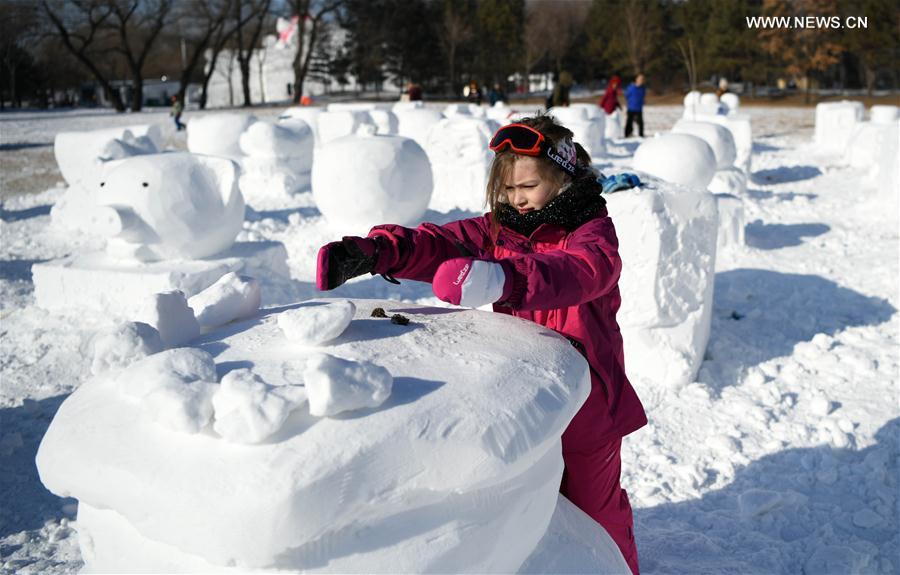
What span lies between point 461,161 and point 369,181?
280 centimetres

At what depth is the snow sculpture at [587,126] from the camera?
1355 centimetres

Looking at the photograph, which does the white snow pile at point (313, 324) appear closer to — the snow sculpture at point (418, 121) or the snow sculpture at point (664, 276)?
the snow sculpture at point (664, 276)

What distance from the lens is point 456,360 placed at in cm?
160

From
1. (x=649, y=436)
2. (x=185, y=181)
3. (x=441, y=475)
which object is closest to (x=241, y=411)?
(x=441, y=475)

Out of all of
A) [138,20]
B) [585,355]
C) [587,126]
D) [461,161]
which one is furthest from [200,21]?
[585,355]

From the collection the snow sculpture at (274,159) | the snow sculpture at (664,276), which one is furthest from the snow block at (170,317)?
the snow sculpture at (274,159)

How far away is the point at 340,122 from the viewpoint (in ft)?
42.9

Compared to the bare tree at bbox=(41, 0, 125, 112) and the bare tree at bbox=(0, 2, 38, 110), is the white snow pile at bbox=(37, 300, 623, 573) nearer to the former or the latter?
the bare tree at bbox=(41, 0, 125, 112)

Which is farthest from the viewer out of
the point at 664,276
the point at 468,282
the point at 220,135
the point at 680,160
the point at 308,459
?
the point at 220,135

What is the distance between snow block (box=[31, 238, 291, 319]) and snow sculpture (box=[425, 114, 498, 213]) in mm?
4520

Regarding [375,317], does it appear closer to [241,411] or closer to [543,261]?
[543,261]

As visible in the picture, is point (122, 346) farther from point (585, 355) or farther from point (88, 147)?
point (88, 147)

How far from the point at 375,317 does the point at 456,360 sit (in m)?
0.34

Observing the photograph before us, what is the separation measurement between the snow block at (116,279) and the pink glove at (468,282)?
3743mm
